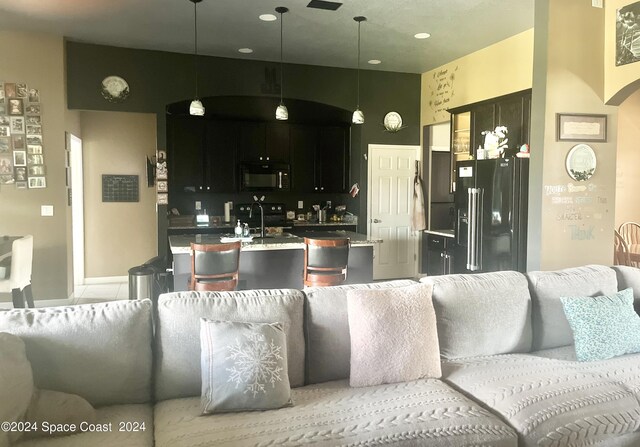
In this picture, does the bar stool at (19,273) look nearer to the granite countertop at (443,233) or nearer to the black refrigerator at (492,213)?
the black refrigerator at (492,213)

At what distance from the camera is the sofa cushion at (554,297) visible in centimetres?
300

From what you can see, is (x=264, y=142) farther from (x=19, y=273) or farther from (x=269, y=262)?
(x=19, y=273)

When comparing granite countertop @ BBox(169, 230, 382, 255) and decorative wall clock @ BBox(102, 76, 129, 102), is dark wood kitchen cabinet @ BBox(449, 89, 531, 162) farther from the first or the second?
decorative wall clock @ BBox(102, 76, 129, 102)

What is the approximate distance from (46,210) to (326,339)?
4.77m

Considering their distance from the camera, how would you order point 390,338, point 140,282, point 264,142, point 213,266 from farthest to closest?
1. point 264,142
2. point 140,282
3. point 213,266
4. point 390,338

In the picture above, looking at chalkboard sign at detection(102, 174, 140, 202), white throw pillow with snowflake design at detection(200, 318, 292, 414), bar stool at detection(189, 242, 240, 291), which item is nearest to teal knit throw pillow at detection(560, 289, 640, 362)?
white throw pillow with snowflake design at detection(200, 318, 292, 414)

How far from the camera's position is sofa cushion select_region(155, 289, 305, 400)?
2262 mm

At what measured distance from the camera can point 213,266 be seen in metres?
4.19

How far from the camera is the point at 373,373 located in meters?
2.39

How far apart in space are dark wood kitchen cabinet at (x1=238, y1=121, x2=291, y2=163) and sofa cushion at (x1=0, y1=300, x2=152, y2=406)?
17.4ft

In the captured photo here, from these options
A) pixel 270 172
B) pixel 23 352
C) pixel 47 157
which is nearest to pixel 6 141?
pixel 47 157

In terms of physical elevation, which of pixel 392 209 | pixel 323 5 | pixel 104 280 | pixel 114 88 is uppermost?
pixel 323 5

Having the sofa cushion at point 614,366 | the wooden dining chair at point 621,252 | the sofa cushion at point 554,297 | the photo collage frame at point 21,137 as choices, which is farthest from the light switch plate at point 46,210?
the wooden dining chair at point 621,252

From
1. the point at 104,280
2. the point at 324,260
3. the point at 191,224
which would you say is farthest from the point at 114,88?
the point at 324,260
